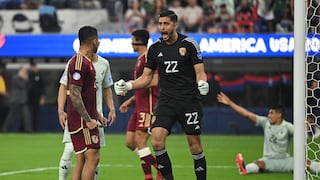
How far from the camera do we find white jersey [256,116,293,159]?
13.5 metres

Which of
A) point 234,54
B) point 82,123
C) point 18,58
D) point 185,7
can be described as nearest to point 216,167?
point 82,123

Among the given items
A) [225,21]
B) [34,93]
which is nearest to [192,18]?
[225,21]

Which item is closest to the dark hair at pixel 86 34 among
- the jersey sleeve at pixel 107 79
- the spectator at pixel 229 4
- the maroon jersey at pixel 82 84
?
the maroon jersey at pixel 82 84

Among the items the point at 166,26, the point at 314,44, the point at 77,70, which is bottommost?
the point at 314,44

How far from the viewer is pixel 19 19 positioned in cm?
2592

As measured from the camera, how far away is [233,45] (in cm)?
2355

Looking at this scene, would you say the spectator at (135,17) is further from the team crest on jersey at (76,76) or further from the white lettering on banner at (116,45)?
the team crest on jersey at (76,76)

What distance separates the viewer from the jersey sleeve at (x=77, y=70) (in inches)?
365

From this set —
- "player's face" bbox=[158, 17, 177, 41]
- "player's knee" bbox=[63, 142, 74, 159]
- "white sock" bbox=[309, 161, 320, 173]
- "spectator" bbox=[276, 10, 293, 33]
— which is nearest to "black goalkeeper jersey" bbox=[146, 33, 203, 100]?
"player's face" bbox=[158, 17, 177, 41]

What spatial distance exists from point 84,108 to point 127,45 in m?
14.8

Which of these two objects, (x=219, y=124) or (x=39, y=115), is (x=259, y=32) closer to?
(x=219, y=124)

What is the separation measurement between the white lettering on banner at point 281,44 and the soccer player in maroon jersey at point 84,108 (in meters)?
14.1

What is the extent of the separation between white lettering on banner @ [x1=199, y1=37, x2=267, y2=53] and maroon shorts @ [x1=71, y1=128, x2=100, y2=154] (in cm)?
1422

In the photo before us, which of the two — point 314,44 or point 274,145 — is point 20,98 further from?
point 314,44
